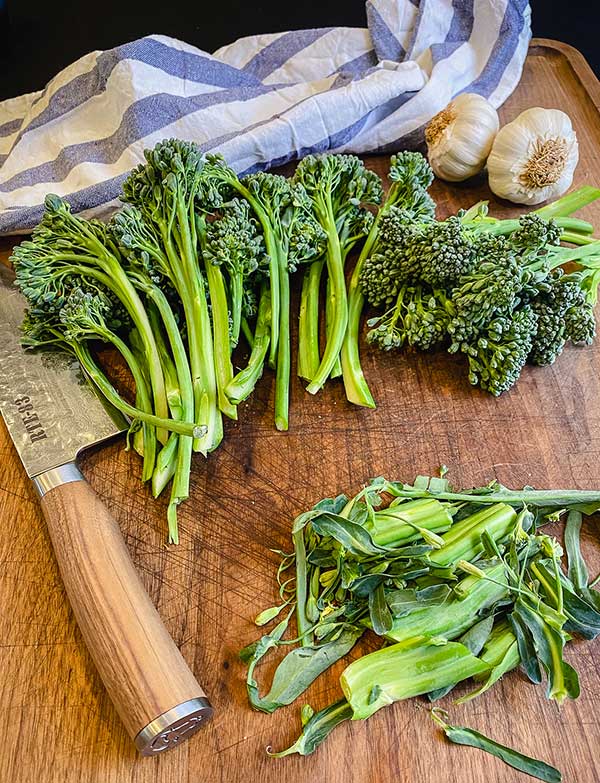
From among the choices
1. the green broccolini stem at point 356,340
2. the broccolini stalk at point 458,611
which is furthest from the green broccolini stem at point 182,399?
the broccolini stalk at point 458,611

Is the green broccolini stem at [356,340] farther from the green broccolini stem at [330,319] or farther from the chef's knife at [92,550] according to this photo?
the chef's knife at [92,550]

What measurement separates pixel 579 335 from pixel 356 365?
0.48 metres

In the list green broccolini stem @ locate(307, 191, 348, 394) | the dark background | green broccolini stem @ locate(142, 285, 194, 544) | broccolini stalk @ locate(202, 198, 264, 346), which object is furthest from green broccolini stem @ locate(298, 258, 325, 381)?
the dark background

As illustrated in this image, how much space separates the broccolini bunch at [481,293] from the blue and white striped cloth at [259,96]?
1.69 ft

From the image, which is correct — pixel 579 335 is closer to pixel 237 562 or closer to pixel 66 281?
pixel 237 562

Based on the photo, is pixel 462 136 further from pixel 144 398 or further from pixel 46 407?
pixel 46 407

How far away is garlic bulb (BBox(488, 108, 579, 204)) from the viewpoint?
5.80ft

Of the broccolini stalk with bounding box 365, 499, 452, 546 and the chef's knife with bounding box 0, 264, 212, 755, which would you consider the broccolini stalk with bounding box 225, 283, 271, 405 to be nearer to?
the chef's knife with bounding box 0, 264, 212, 755

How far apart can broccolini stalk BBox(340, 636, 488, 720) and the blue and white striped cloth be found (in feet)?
4.28

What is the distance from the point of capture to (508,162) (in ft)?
5.96

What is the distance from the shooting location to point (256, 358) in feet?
4.92

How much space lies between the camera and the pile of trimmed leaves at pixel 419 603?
3.56ft

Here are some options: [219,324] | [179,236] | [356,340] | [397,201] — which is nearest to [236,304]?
[219,324]

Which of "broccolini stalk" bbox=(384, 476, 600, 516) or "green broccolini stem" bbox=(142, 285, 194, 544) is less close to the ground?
"green broccolini stem" bbox=(142, 285, 194, 544)
